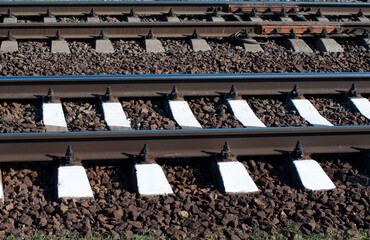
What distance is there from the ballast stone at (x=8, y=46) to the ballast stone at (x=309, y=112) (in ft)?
12.3

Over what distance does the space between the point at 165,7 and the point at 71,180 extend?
5777 mm

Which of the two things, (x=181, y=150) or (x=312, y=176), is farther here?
(x=181, y=150)

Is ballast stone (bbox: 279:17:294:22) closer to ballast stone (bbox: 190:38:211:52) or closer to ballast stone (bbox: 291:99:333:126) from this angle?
ballast stone (bbox: 190:38:211:52)

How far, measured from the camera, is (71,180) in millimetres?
5605

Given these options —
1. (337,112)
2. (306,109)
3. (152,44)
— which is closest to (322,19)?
(152,44)

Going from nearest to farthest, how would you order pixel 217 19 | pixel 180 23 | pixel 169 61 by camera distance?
pixel 169 61, pixel 180 23, pixel 217 19

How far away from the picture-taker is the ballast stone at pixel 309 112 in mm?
6988

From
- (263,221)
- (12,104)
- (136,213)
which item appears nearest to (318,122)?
(263,221)

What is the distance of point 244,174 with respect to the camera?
19.3 feet

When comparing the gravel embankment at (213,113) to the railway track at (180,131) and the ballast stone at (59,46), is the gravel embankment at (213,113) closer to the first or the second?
the railway track at (180,131)

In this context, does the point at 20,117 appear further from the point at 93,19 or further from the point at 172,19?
the point at 172,19

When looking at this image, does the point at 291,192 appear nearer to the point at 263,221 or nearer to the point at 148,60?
the point at 263,221

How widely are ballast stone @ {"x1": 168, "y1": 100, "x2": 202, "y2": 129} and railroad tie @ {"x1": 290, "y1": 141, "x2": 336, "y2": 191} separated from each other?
1.06 metres

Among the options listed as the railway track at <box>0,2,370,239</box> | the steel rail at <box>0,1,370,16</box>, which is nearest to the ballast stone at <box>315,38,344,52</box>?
the railway track at <box>0,2,370,239</box>
